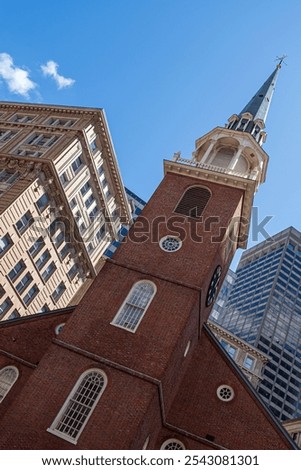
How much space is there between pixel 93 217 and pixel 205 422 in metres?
31.1

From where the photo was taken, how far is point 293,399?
87938 millimetres

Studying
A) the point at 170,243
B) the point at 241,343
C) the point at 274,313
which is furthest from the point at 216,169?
the point at 274,313

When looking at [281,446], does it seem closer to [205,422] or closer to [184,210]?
[205,422]

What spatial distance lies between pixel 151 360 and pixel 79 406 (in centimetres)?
328

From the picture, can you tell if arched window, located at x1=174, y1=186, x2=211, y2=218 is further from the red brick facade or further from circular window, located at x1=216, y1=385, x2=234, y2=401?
circular window, located at x1=216, y1=385, x2=234, y2=401

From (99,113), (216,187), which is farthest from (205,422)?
(99,113)

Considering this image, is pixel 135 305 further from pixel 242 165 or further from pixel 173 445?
pixel 242 165

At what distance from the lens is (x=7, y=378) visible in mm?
23266

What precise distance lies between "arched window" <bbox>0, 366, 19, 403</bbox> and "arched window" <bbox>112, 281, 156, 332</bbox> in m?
6.44

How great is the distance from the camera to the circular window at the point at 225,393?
2305 cm

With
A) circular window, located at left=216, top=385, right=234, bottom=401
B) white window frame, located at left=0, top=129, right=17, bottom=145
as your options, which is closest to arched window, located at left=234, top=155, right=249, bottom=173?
circular window, located at left=216, top=385, right=234, bottom=401

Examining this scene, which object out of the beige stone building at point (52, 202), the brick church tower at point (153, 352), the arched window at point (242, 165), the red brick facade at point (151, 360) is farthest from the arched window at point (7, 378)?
→ the arched window at point (242, 165)

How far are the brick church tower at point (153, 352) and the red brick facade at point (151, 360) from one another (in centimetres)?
5

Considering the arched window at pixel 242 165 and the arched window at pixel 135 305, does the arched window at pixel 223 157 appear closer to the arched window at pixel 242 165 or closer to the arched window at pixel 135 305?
the arched window at pixel 242 165
